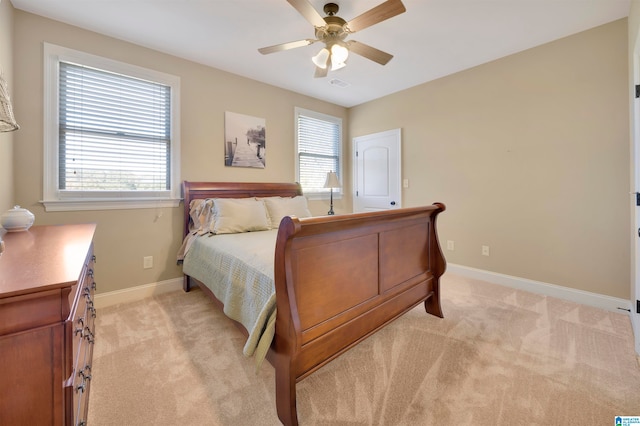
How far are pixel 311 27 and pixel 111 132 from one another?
2209 mm

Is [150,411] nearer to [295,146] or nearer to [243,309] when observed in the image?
[243,309]

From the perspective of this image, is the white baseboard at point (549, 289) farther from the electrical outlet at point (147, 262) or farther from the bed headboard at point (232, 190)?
the electrical outlet at point (147, 262)

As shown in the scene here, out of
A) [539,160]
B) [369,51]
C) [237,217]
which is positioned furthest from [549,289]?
[237,217]

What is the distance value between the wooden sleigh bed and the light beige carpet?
0.23 m

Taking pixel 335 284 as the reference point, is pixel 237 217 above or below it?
above

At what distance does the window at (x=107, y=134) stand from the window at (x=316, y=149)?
6.00 feet

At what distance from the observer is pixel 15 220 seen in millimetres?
1713

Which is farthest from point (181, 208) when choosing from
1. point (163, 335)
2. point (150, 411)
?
point (150, 411)

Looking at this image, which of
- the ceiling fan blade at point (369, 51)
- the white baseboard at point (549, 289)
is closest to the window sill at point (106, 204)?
the ceiling fan blade at point (369, 51)

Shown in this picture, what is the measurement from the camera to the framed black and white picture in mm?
3502

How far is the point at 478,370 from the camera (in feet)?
5.69

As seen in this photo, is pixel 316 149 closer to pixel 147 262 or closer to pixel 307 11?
pixel 307 11

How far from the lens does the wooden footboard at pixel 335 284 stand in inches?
51.8

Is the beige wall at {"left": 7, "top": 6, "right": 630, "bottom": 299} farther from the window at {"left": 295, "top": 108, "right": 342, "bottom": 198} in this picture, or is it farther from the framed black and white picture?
the window at {"left": 295, "top": 108, "right": 342, "bottom": 198}
